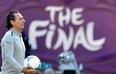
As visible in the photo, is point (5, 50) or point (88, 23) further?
point (88, 23)

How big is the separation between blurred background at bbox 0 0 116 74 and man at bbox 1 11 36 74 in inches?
274

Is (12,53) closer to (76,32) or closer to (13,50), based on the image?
(13,50)

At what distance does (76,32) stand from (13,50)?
Answer: 24.1 ft

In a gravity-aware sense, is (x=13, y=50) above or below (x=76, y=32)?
below

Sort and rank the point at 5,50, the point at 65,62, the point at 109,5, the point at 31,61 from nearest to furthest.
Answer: the point at 5,50 → the point at 31,61 → the point at 65,62 → the point at 109,5

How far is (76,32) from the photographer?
13383 mm

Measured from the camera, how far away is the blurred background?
13.4 meters

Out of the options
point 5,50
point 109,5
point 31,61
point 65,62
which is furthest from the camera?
point 109,5

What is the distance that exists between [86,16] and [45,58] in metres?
1.51

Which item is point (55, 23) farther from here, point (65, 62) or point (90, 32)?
point (65, 62)

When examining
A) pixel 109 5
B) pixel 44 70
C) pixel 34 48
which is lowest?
pixel 44 70

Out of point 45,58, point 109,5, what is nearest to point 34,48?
point 45,58

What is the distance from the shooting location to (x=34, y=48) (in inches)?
532

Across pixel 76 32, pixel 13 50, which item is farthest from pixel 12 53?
pixel 76 32
